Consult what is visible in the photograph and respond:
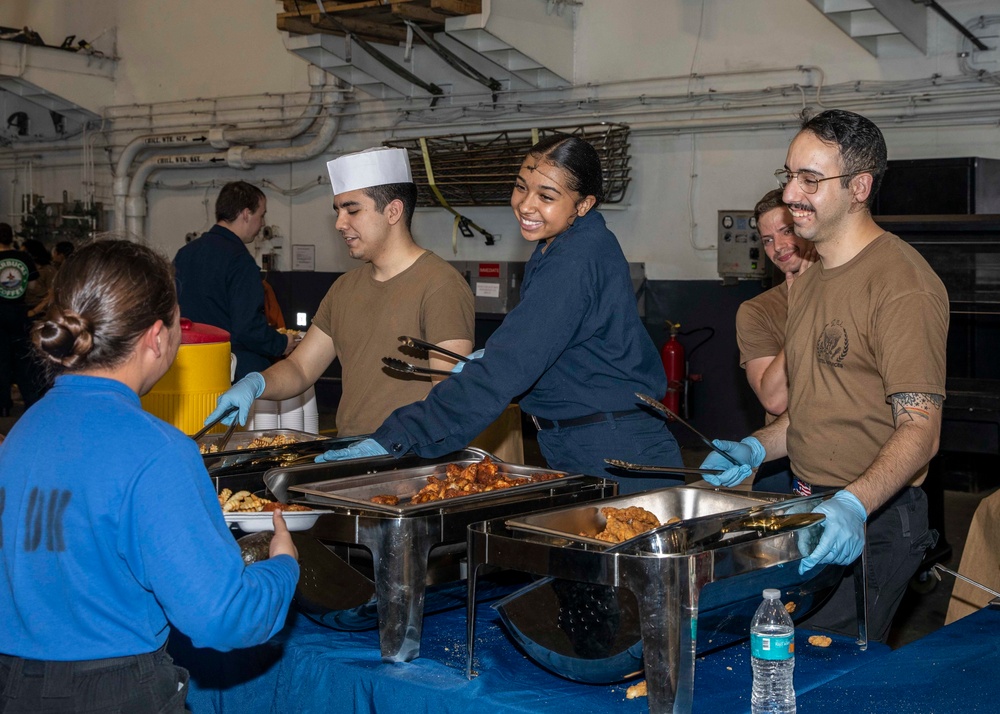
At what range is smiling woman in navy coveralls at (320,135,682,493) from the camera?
81.4 inches

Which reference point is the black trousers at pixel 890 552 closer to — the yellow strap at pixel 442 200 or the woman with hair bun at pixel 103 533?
the woman with hair bun at pixel 103 533

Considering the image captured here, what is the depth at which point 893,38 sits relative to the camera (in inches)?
219

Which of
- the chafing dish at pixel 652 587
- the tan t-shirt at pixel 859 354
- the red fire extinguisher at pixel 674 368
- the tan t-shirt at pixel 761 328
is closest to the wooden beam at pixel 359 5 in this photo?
the red fire extinguisher at pixel 674 368

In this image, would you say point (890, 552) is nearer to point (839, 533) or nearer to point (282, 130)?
point (839, 533)

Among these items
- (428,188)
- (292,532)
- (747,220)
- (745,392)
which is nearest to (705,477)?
(292,532)

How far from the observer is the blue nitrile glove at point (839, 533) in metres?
1.56

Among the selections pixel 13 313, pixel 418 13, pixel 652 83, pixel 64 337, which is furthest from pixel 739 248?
pixel 13 313

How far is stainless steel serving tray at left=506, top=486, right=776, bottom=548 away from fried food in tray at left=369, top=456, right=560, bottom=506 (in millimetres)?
190

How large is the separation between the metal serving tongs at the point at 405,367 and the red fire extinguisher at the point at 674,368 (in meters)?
4.09

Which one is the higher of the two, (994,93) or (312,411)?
(994,93)

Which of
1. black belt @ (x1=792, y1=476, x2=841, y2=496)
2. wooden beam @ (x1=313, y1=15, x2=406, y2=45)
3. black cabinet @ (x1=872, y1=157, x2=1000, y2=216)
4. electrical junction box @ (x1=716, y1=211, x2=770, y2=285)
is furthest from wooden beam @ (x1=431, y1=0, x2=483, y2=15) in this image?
black belt @ (x1=792, y1=476, x2=841, y2=496)

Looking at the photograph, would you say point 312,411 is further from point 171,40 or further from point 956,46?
point 171,40

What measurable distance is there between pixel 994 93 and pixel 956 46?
35 cm

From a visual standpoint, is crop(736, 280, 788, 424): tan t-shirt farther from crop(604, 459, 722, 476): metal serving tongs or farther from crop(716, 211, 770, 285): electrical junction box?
crop(716, 211, 770, 285): electrical junction box
